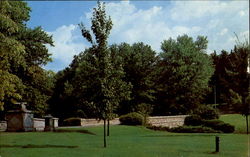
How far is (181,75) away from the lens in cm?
6944

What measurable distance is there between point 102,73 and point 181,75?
159 feet

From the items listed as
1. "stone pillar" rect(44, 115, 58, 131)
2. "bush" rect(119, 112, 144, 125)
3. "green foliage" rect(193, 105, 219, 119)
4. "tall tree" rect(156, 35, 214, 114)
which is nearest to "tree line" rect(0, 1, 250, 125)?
"tall tree" rect(156, 35, 214, 114)

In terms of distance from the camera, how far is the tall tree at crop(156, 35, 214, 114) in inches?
2717

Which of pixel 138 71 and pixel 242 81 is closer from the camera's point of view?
pixel 242 81

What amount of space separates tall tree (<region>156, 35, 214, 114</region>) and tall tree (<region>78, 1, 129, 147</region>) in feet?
152

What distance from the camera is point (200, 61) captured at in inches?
2768

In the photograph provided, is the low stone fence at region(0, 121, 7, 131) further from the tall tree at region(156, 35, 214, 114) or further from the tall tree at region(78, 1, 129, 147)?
the tall tree at region(156, 35, 214, 114)

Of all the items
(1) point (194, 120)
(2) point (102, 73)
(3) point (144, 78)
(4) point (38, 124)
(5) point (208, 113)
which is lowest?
(1) point (194, 120)

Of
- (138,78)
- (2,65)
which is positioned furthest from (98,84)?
(138,78)

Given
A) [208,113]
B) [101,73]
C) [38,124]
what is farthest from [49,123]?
[208,113]

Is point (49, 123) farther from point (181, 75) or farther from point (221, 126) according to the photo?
point (181, 75)

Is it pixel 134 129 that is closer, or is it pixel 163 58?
pixel 134 129

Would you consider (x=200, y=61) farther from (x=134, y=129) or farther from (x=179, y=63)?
(x=134, y=129)

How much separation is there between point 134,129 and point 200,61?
34.6 m
